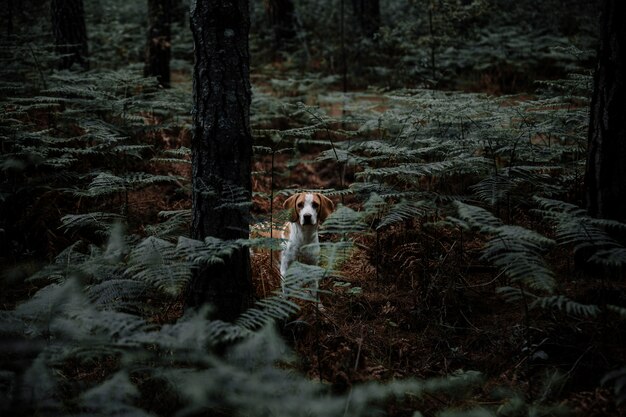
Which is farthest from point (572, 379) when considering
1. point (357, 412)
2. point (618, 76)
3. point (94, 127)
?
point (94, 127)

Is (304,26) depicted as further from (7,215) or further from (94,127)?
(7,215)

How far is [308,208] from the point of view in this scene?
4727 mm

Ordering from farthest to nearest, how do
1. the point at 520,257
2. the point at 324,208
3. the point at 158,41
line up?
A: the point at 158,41
the point at 324,208
the point at 520,257

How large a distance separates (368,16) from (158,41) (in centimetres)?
858

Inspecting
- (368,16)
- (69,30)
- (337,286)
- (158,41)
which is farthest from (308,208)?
(368,16)

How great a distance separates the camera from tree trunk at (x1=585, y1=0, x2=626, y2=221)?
3404 mm

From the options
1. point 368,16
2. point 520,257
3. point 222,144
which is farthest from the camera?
point 368,16

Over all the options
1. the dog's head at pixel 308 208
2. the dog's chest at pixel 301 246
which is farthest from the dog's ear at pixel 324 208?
the dog's chest at pixel 301 246

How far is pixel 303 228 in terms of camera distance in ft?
15.9

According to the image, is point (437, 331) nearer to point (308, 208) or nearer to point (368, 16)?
point (308, 208)

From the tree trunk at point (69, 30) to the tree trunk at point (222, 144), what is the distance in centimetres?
669

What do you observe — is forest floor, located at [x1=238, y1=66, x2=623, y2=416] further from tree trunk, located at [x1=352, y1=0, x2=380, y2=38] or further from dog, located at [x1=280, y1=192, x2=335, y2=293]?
tree trunk, located at [x1=352, y1=0, x2=380, y2=38]

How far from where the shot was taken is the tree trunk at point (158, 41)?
8.86 metres

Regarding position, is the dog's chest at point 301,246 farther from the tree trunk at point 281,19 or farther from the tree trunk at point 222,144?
the tree trunk at point 281,19
